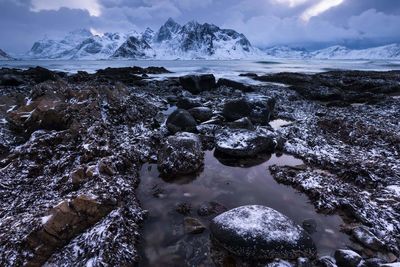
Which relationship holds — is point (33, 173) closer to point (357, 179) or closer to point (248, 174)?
point (248, 174)

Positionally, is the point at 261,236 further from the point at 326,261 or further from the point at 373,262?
the point at 373,262

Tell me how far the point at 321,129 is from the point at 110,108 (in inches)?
503

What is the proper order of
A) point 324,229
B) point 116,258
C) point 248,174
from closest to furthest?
point 116,258
point 324,229
point 248,174

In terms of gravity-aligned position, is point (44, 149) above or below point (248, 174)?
above

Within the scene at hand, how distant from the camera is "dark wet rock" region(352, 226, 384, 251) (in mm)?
6703

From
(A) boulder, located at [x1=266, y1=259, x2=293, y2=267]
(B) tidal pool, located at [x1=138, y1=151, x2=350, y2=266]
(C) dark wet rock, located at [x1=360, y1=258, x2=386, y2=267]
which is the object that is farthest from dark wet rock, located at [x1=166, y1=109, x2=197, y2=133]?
(C) dark wet rock, located at [x1=360, y1=258, x2=386, y2=267]

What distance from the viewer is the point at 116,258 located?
6230 mm

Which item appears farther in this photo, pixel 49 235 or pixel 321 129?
pixel 321 129

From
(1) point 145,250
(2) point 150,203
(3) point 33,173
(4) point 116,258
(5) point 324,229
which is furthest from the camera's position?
(3) point 33,173

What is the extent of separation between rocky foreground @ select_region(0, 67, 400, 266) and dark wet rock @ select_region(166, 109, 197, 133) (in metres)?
0.07

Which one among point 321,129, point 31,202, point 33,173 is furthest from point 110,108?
point 321,129

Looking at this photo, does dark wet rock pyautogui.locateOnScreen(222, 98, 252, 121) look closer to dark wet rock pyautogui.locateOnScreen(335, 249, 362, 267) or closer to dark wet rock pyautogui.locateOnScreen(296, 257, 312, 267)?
dark wet rock pyautogui.locateOnScreen(335, 249, 362, 267)

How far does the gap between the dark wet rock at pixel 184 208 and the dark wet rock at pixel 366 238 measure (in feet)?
14.8

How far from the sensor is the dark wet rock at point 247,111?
17391mm
